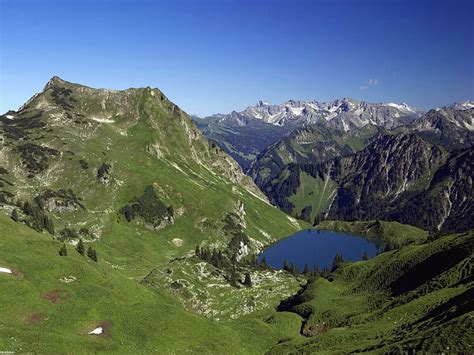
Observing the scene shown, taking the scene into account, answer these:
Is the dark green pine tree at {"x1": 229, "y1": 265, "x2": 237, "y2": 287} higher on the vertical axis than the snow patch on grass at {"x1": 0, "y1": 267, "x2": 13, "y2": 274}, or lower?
lower

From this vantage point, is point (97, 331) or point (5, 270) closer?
point (97, 331)

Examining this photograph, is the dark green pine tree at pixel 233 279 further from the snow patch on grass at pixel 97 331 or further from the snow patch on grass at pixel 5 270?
the snow patch on grass at pixel 5 270

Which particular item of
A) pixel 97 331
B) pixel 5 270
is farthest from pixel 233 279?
pixel 5 270

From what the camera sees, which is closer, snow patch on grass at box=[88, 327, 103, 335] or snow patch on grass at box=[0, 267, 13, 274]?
snow patch on grass at box=[88, 327, 103, 335]

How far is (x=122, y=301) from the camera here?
10644cm

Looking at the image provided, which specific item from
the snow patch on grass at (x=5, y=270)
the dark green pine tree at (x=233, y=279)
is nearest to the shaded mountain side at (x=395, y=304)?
the dark green pine tree at (x=233, y=279)

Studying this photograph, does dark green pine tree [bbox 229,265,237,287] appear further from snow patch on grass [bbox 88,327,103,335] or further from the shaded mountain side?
snow patch on grass [bbox 88,327,103,335]

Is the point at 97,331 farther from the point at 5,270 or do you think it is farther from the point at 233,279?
the point at 233,279

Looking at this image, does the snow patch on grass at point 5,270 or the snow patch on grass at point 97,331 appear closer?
the snow patch on grass at point 97,331

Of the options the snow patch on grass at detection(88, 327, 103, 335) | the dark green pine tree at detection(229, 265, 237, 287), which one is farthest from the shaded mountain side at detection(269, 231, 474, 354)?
the snow patch on grass at detection(88, 327, 103, 335)

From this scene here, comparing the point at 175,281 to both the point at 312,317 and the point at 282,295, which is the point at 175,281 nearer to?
the point at 282,295

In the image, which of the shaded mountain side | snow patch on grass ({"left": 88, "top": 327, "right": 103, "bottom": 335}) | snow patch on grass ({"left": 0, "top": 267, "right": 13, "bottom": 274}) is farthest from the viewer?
snow patch on grass ({"left": 0, "top": 267, "right": 13, "bottom": 274})

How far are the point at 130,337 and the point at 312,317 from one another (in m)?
58.1

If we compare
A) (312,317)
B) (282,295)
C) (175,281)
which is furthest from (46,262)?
(282,295)
